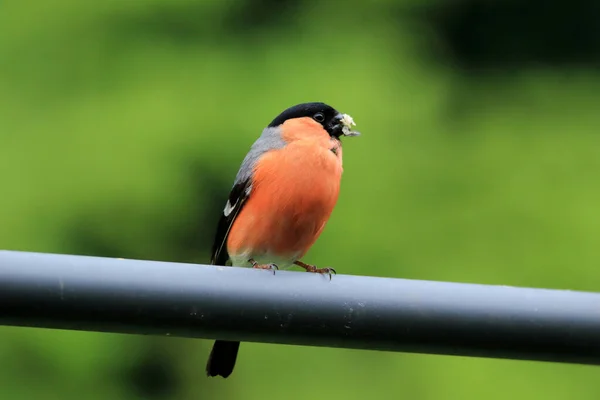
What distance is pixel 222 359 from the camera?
260 cm

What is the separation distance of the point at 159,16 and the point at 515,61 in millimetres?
1607

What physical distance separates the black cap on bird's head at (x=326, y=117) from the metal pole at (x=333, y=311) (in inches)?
59.0

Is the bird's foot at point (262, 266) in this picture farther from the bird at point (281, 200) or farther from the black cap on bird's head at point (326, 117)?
the black cap on bird's head at point (326, 117)

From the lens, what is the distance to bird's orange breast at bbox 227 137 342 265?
2.70 metres

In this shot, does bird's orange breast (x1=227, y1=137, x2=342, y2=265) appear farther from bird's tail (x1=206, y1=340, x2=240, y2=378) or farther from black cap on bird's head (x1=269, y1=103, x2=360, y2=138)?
bird's tail (x1=206, y1=340, x2=240, y2=378)

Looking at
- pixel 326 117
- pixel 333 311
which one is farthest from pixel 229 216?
pixel 333 311


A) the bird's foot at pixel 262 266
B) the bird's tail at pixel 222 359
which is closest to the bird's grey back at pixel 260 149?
the bird's foot at pixel 262 266

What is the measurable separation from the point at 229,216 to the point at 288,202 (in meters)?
0.30

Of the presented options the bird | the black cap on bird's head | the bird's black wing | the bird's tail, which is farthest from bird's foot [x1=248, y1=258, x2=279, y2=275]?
the black cap on bird's head

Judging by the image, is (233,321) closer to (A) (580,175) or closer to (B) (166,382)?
(B) (166,382)

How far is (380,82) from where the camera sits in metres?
3.80

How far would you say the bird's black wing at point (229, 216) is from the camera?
2.86 metres

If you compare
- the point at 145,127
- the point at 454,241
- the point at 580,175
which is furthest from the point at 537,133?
the point at 145,127

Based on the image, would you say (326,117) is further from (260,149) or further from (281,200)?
(281,200)
